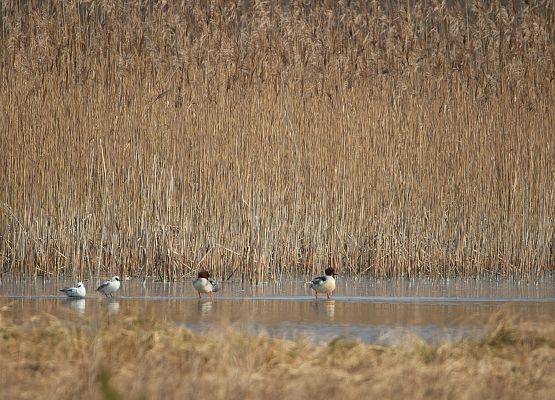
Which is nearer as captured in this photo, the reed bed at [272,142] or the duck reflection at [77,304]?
the duck reflection at [77,304]

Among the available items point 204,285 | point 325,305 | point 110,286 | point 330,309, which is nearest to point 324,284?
point 325,305

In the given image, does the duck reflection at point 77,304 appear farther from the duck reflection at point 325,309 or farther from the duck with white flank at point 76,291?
the duck reflection at point 325,309

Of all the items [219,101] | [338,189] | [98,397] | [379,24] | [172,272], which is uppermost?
[379,24]

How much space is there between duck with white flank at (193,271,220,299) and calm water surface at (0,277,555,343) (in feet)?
0.34

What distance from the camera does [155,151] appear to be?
12.3m

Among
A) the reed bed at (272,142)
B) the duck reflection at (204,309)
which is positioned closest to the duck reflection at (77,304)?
the duck reflection at (204,309)

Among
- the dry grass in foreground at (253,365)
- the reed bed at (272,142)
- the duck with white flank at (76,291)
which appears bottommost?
the dry grass in foreground at (253,365)

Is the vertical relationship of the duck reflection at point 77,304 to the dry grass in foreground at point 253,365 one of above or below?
above

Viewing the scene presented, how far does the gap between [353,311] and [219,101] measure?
3.99m

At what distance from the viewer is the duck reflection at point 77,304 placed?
9234mm

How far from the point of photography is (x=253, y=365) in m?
5.95

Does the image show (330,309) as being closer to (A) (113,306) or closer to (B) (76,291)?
(A) (113,306)

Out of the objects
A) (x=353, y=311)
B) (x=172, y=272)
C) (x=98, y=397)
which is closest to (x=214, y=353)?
(x=98, y=397)

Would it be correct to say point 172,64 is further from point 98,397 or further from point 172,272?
point 98,397
